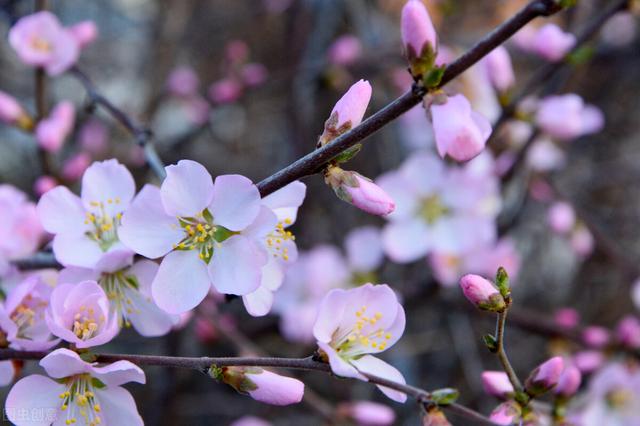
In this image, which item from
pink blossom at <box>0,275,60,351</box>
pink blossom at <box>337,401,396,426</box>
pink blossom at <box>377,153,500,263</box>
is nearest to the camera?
pink blossom at <box>0,275,60,351</box>

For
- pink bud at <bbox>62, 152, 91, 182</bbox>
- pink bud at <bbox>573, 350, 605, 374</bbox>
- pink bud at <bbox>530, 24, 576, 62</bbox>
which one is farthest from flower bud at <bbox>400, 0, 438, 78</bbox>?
pink bud at <bbox>573, 350, 605, 374</bbox>

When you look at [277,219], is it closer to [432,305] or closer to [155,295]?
[155,295]

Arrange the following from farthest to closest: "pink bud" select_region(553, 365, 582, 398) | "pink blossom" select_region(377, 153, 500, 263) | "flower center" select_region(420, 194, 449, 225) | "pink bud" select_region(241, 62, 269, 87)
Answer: "pink bud" select_region(241, 62, 269, 87), "flower center" select_region(420, 194, 449, 225), "pink blossom" select_region(377, 153, 500, 263), "pink bud" select_region(553, 365, 582, 398)

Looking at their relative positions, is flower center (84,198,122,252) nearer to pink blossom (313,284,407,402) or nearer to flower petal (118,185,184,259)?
flower petal (118,185,184,259)

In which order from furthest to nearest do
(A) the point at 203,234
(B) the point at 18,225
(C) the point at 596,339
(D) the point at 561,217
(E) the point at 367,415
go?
(D) the point at 561,217
(C) the point at 596,339
(E) the point at 367,415
(B) the point at 18,225
(A) the point at 203,234

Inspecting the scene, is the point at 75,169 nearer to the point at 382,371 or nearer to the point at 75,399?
the point at 75,399

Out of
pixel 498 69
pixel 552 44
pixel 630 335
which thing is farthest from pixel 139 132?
pixel 630 335
